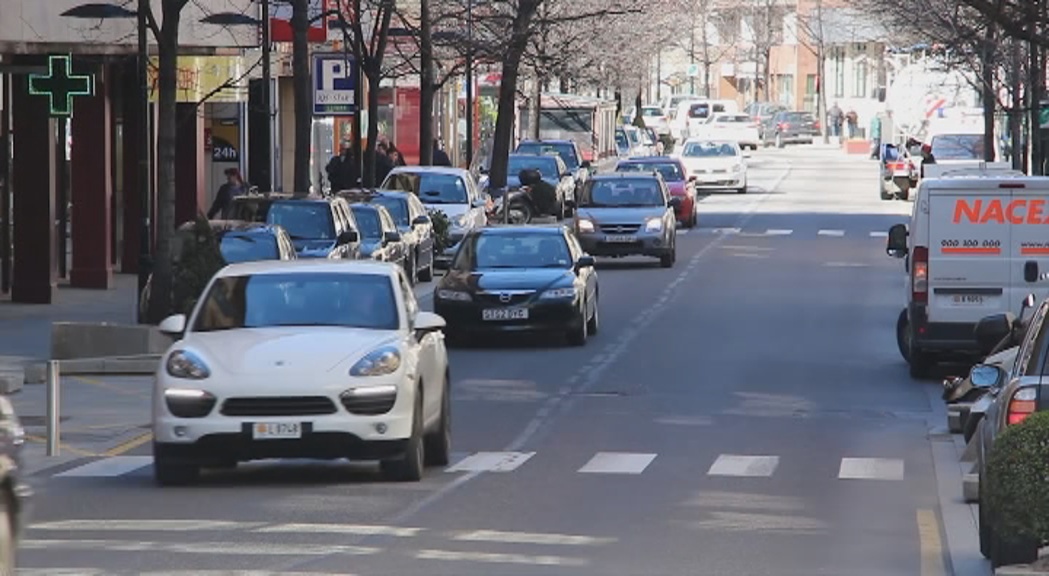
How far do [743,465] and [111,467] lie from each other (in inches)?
185

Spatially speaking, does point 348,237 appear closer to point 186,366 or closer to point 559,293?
point 559,293

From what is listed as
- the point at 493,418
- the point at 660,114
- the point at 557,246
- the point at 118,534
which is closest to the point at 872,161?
the point at 660,114

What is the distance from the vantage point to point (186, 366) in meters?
15.4

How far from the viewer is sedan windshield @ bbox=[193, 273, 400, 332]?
16.1 m

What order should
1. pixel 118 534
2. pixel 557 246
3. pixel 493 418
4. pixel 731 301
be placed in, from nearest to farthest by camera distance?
1. pixel 118 534
2. pixel 493 418
3. pixel 557 246
4. pixel 731 301

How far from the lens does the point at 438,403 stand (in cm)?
1673

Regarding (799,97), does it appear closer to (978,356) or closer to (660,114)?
(660,114)

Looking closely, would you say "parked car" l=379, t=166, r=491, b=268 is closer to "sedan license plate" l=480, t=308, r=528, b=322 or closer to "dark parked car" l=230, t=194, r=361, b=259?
"dark parked car" l=230, t=194, r=361, b=259

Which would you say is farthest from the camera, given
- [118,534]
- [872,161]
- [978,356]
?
[872,161]

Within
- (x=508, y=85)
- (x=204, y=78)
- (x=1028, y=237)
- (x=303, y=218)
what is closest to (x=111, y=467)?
(x=1028, y=237)

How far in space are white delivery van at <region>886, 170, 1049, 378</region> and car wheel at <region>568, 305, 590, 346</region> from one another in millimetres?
5146

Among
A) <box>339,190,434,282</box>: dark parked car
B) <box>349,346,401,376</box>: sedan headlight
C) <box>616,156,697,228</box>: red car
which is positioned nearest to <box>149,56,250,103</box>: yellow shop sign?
<box>339,190,434,282</box>: dark parked car

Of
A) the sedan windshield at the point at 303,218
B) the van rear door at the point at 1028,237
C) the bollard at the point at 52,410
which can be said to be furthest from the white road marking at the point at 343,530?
the sedan windshield at the point at 303,218

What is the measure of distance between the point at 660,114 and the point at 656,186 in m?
70.0
